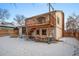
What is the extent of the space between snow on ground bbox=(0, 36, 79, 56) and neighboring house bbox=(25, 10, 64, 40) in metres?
0.11

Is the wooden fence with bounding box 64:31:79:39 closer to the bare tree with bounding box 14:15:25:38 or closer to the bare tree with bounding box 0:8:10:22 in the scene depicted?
the bare tree with bounding box 14:15:25:38

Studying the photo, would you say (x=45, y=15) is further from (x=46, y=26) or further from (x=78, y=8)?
(x=78, y=8)

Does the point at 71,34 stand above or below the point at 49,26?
below

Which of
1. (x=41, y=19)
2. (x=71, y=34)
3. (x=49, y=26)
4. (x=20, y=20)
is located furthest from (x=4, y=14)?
(x=71, y=34)

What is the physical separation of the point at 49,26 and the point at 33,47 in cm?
35

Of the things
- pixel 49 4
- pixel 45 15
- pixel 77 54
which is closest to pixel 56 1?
pixel 49 4

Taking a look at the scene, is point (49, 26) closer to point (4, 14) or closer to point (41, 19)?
point (41, 19)

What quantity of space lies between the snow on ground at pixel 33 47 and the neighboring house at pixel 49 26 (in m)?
0.11

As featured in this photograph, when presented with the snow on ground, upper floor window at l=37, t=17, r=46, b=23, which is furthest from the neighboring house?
the snow on ground

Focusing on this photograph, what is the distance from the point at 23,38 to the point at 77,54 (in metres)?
0.74

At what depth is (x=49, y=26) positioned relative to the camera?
219 centimetres

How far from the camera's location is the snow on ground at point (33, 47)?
220 centimetres

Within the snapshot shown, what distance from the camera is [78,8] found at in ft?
7.13

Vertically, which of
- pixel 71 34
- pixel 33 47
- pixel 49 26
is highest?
pixel 49 26
